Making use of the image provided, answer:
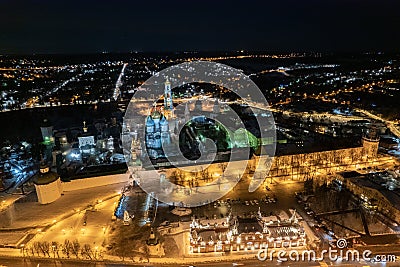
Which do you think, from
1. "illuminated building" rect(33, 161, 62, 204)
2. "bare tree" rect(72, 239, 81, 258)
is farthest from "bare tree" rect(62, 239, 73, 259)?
"illuminated building" rect(33, 161, 62, 204)

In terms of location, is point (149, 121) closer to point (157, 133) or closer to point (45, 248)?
point (157, 133)

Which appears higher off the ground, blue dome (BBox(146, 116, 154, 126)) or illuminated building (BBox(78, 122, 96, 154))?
blue dome (BBox(146, 116, 154, 126))

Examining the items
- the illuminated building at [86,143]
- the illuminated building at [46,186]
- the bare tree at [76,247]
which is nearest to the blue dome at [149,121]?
the illuminated building at [86,143]

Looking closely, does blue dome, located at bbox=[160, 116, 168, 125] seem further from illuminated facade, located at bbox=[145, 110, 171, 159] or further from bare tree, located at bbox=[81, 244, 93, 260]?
bare tree, located at bbox=[81, 244, 93, 260]

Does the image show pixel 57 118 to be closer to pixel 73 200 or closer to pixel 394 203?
pixel 73 200

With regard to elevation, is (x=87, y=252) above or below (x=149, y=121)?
below

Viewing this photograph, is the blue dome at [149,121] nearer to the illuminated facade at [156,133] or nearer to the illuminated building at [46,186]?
the illuminated facade at [156,133]

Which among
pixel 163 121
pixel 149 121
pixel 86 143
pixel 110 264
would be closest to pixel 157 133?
pixel 163 121

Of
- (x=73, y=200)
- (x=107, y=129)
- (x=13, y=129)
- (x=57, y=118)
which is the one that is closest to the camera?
(x=73, y=200)

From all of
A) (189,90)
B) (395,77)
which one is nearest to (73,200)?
(189,90)

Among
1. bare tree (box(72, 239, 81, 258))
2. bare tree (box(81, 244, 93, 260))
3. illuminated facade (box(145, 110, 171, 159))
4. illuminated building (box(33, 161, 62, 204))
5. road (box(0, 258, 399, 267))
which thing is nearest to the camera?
road (box(0, 258, 399, 267))

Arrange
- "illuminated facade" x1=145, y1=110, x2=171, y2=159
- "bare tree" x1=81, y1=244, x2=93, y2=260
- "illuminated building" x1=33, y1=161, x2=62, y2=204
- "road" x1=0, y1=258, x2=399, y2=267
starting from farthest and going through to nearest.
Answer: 1. "illuminated facade" x1=145, y1=110, x2=171, y2=159
2. "illuminated building" x1=33, y1=161, x2=62, y2=204
3. "bare tree" x1=81, y1=244, x2=93, y2=260
4. "road" x1=0, y1=258, x2=399, y2=267
